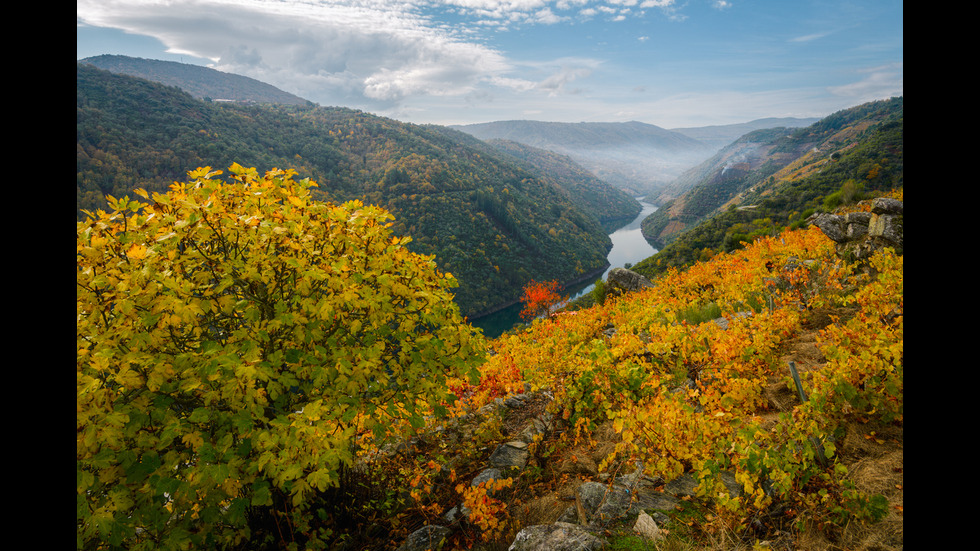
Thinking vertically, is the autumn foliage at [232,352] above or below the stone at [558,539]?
above

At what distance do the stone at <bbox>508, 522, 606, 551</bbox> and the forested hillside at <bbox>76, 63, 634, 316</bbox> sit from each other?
67897 millimetres

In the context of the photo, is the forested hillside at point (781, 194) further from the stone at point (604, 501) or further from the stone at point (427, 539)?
the stone at point (427, 539)

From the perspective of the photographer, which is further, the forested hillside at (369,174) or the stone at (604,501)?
the forested hillside at (369,174)

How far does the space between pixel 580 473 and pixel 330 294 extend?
4.05m

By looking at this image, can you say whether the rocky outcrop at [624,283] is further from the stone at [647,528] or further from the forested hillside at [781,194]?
the stone at [647,528]

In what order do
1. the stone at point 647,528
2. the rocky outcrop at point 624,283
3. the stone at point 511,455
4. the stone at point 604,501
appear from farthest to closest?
the rocky outcrop at point 624,283 < the stone at point 511,455 < the stone at point 604,501 < the stone at point 647,528

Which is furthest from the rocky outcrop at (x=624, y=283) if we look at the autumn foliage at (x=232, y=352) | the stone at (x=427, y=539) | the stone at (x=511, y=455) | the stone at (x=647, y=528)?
the autumn foliage at (x=232, y=352)

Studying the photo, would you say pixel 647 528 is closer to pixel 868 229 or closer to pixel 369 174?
pixel 868 229

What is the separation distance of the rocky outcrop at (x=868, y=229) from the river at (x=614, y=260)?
34.3 meters

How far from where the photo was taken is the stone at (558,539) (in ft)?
11.8

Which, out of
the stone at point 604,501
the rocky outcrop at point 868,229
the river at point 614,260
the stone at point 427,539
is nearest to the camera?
the stone at point 604,501
